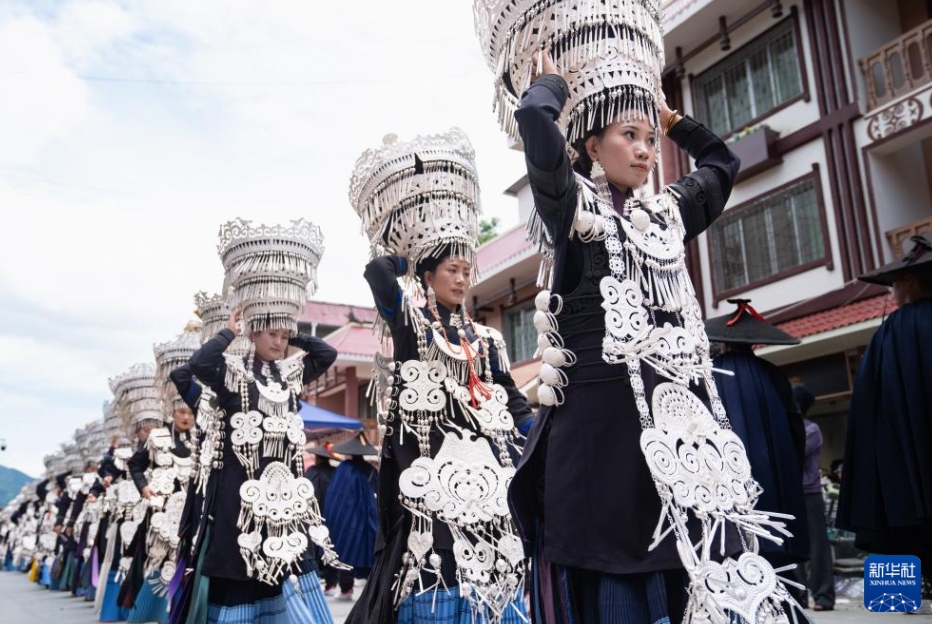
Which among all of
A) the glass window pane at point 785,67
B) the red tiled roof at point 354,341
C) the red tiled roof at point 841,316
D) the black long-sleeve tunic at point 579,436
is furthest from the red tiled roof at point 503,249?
the black long-sleeve tunic at point 579,436

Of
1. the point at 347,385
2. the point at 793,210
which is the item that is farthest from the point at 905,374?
the point at 347,385

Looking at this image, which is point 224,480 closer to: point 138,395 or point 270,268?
point 270,268

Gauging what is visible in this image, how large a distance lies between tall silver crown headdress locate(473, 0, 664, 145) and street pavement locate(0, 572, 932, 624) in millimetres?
2621

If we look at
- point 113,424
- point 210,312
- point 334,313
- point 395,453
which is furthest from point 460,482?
point 334,313

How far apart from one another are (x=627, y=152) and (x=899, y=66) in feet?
35.6

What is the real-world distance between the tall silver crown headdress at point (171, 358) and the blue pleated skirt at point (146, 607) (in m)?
1.62

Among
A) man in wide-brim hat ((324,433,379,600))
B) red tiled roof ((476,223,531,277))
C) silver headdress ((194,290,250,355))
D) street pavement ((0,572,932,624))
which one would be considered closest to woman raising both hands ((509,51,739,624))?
street pavement ((0,572,932,624))

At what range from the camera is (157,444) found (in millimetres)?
7906

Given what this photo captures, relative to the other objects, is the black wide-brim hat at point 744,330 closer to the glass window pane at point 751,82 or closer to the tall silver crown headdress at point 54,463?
the glass window pane at point 751,82

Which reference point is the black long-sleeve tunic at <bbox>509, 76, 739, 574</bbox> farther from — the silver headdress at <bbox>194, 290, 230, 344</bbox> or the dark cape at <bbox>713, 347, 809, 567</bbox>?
the silver headdress at <bbox>194, 290, 230, 344</bbox>

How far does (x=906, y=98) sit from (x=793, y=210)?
2.17 m

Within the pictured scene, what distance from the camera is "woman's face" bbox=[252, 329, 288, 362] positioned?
5250 mm

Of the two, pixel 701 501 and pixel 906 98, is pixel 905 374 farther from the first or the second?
pixel 906 98

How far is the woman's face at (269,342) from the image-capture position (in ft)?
17.2
